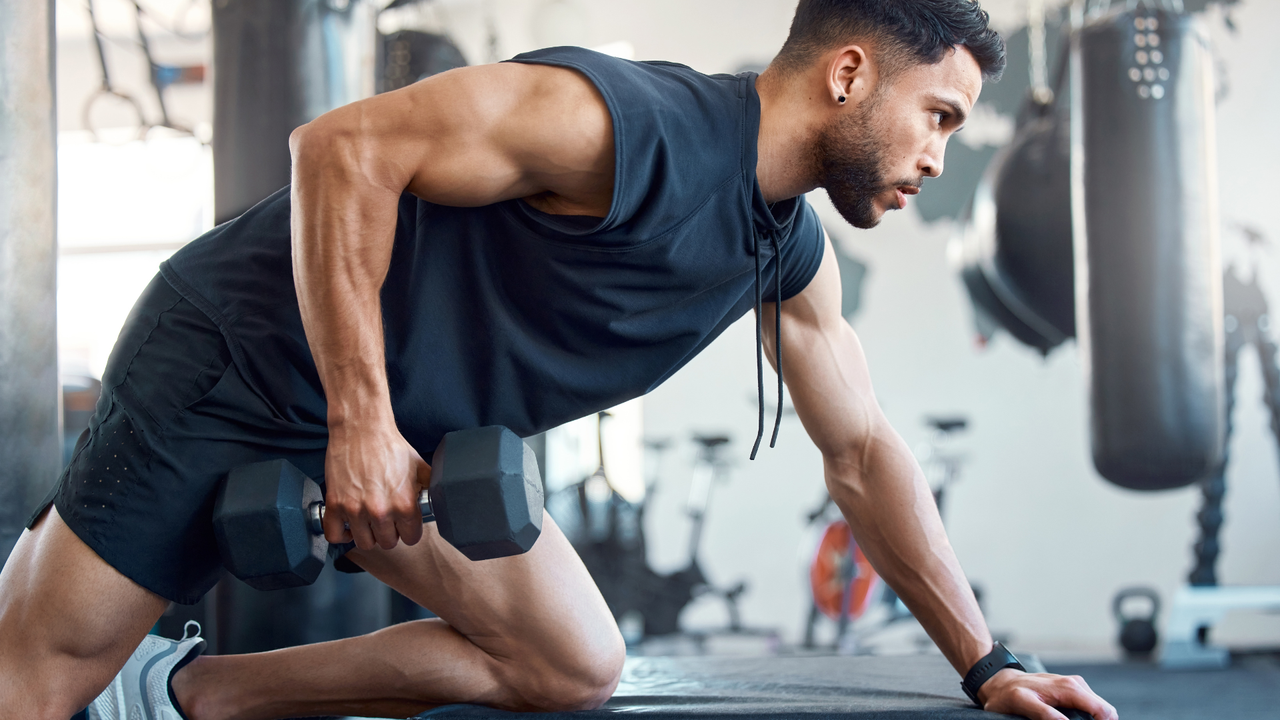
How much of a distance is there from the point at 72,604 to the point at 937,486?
139 inches

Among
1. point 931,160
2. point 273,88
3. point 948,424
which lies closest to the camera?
point 931,160

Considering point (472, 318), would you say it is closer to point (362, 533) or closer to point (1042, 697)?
point (362, 533)

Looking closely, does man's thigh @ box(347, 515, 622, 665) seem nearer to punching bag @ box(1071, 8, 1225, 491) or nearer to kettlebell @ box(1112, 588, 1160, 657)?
punching bag @ box(1071, 8, 1225, 491)

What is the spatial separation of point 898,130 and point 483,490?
0.65 meters

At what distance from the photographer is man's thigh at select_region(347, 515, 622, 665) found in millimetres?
1267

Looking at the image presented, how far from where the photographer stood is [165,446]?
3.42ft

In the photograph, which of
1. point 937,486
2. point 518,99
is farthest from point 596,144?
point 937,486

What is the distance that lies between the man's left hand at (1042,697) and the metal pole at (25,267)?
4.56 feet

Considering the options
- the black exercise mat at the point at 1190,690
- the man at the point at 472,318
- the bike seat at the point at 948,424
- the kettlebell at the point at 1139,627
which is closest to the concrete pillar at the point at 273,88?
the man at the point at 472,318

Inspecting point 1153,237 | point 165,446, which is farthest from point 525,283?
point 1153,237

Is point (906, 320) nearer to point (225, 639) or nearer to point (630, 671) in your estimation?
point (630, 671)

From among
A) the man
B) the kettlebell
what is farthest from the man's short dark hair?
the kettlebell

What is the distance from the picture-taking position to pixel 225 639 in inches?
69.7

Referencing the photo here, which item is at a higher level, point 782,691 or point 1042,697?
point 1042,697
